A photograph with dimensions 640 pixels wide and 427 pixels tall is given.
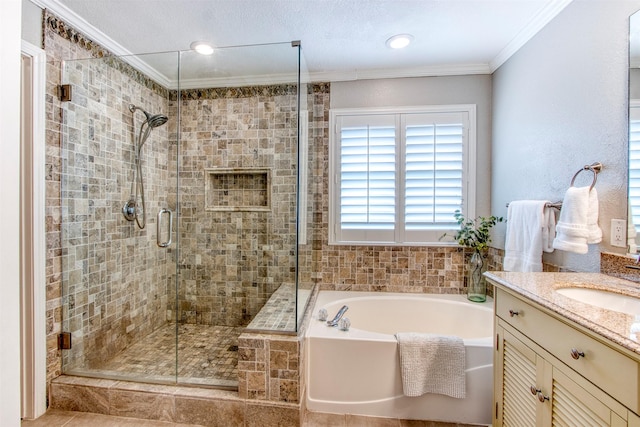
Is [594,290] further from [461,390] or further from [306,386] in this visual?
[306,386]

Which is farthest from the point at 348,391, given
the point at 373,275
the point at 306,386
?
the point at 373,275

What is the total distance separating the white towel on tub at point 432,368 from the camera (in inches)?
64.6

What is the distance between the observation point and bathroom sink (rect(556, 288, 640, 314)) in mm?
1090

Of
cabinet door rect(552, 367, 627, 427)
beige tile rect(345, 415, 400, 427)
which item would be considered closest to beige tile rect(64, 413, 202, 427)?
beige tile rect(345, 415, 400, 427)

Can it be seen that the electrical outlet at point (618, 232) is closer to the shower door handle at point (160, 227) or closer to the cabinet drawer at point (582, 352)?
the cabinet drawer at point (582, 352)

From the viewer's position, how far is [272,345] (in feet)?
5.25

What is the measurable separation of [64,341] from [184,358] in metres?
0.73

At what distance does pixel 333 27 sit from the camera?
1886mm

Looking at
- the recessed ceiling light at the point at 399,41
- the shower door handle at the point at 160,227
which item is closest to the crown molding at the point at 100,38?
the shower door handle at the point at 160,227

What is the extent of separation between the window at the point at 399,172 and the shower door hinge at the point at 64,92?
6.05 ft

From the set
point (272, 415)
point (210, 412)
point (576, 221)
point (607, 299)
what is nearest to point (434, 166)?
point (576, 221)

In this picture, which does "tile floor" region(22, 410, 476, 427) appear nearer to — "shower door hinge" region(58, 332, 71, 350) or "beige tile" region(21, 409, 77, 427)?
"beige tile" region(21, 409, 77, 427)

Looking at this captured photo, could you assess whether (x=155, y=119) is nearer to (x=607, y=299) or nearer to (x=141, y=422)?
(x=141, y=422)

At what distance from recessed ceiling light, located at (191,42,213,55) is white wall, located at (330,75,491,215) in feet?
4.37
